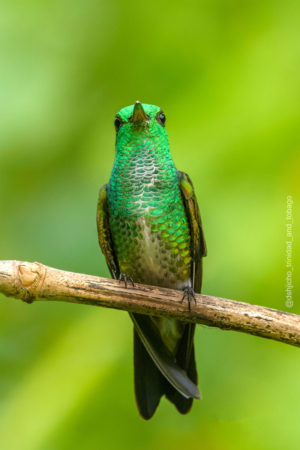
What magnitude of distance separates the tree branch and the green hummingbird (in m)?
0.53

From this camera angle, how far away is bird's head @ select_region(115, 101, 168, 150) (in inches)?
120

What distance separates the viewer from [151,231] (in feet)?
10.0

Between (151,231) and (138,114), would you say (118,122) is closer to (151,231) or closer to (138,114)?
(138,114)

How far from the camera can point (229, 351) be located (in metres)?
3.21

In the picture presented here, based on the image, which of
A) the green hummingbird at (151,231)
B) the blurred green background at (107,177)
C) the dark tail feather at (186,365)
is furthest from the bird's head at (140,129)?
the dark tail feather at (186,365)

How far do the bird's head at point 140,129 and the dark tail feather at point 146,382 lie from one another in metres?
0.97

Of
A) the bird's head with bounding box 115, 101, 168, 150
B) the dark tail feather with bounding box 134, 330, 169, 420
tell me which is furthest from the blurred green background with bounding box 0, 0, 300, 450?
the bird's head with bounding box 115, 101, 168, 150

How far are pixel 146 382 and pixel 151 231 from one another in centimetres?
75

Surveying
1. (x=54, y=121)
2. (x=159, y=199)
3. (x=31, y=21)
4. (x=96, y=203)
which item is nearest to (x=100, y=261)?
(x=96, y=203)

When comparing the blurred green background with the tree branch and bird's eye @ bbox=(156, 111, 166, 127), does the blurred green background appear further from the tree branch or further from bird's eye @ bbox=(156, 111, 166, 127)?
the tree branch

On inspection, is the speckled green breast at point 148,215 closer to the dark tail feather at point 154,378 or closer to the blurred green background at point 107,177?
the blurred green background at point 107,177

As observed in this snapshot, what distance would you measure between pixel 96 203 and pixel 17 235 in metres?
0.46

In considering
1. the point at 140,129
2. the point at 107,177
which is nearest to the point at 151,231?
the point at 140,129

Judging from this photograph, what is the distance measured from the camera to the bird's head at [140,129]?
10.00 feet
